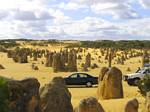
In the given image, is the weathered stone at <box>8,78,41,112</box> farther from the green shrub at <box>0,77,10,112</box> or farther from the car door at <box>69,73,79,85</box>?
the car door at <box>69,73,79,85</box>

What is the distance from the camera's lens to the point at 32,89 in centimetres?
1334

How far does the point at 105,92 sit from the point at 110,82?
2.31ft

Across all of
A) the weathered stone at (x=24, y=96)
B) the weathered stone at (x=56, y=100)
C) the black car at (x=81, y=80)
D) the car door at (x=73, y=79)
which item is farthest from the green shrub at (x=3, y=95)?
the car door at (x=73, y=79)

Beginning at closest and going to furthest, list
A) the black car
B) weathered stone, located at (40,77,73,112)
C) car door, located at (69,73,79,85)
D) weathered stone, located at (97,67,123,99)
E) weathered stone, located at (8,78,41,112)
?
weathered stone, located at (8,78,41,112)
weathered stone, located at (40,77,73,112)
weathered stone, located at (97,67,123,99)
the black car
car door, located at (69,73,79,85)

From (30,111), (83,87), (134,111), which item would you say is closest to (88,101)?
(134,111)

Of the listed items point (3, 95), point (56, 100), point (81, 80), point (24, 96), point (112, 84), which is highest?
point (3, 95)

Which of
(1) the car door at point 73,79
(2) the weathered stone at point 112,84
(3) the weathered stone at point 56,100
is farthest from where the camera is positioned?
(1) the car door at point 73,79

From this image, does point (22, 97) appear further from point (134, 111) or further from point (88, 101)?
point (134, 111)

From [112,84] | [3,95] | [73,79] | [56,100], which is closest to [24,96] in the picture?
[3,95]

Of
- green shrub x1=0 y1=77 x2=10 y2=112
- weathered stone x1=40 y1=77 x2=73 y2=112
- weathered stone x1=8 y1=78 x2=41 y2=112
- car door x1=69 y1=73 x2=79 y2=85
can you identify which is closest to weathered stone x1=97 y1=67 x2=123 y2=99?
car door x1=69 y1=73 x2=79 y2=85

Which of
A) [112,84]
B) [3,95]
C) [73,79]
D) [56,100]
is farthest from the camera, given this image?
[73,79]

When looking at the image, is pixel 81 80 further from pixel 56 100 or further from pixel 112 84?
pixel 56 100

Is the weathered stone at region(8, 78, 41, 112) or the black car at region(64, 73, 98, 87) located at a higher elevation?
the weathered stone at region(8, 78, 41, 112)

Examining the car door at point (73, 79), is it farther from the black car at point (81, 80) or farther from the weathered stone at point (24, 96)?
the weathered stone at point (24, 96)
